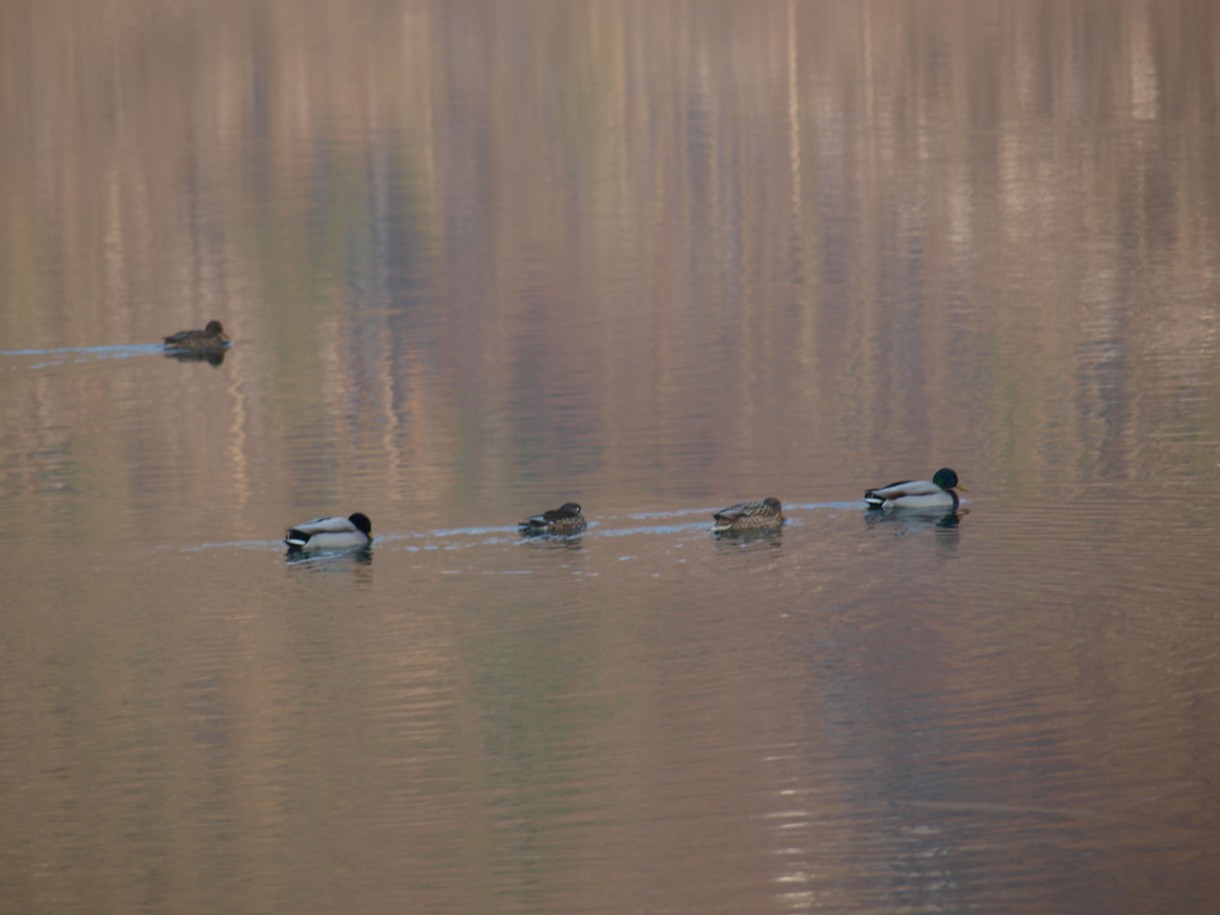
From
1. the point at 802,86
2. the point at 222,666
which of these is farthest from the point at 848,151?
the point at 222,666

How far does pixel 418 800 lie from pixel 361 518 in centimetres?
597

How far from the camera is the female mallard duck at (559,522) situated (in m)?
19.0

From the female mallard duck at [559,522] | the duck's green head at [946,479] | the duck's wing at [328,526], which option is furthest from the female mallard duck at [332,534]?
the duck's green head at [946,479]

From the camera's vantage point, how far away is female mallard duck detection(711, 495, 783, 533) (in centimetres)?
1875

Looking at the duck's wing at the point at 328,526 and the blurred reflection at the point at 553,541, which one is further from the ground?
the duck's wing at the point at 328,526

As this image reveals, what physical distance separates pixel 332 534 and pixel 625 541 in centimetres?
255

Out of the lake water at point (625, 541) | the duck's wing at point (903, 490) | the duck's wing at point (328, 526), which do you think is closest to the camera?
the lake water at point (625, 541)

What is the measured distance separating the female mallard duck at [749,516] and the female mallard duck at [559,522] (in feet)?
4.00

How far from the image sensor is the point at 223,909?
1205cm

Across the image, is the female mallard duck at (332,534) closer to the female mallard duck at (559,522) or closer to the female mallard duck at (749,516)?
the female mallard duck at (559,522)

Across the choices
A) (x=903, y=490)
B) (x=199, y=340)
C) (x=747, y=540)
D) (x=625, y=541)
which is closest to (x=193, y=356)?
(x=199, y=340)

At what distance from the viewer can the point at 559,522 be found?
18984mm

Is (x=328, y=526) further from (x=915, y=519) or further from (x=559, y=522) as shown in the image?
(x=915, y=519)

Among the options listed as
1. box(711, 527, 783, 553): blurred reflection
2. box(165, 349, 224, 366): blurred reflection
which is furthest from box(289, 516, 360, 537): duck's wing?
box(165, 349, 224, 366): blurred reflection
